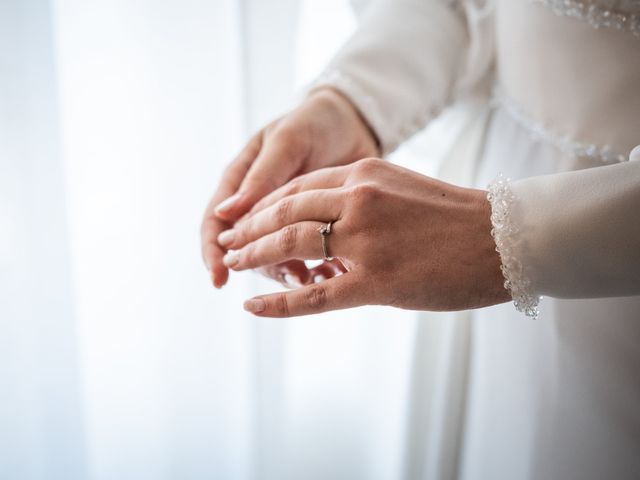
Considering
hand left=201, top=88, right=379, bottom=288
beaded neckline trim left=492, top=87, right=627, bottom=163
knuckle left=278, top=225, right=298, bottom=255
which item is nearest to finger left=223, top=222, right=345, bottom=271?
knuckle left=278, top=225, right=298, bottom=255

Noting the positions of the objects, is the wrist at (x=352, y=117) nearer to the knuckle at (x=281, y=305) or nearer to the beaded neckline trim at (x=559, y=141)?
the beaded neckline trim at (x=559, y=141)

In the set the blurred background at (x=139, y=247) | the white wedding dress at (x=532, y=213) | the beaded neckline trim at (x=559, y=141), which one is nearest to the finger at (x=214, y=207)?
the white wedding dress at (x=532, y=213)

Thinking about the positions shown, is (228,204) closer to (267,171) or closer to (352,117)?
(267,171)

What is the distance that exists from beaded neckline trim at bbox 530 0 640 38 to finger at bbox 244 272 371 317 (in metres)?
0.49

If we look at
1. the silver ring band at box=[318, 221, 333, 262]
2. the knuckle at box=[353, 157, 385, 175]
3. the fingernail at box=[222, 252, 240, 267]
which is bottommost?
the fingernail at box=[222, 252, 240, 267]

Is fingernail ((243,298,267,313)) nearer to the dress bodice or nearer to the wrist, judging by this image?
the wrist

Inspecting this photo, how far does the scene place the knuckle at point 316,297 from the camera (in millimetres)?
546

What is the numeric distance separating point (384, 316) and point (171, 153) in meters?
0.64

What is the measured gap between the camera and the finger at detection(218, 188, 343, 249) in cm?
55

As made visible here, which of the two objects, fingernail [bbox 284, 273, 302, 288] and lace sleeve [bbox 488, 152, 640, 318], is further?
fingernail [bbox 284, 273, 302, 288]

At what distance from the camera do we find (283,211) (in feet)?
1.94

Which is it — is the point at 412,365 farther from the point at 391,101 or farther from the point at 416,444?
the point at 391,101

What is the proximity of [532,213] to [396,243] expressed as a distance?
0.47 ft

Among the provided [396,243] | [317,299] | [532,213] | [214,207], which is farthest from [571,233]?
[214,207]
